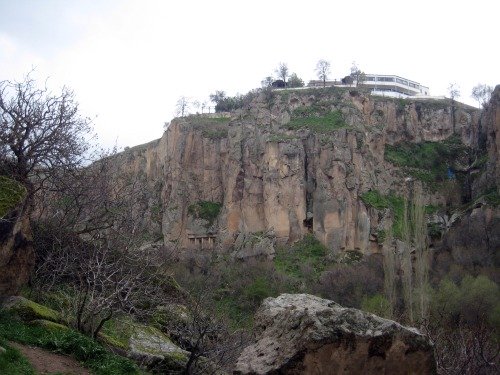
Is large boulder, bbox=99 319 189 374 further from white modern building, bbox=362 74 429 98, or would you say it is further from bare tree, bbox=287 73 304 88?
white modern building, bbox=362 74 429 98

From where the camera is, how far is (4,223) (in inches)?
325

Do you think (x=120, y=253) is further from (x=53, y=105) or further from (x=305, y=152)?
(x=305, y=152)

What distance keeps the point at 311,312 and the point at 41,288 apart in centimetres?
537

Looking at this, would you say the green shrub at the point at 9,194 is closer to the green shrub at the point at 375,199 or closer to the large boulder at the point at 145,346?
the large boulder at the point at 145,346

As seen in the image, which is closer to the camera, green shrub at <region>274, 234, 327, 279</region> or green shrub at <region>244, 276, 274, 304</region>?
green shrub at <region>244, 276, 274, 304</region>

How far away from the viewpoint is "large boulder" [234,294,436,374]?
6.15m

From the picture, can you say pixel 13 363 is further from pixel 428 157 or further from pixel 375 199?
pixel 428 157

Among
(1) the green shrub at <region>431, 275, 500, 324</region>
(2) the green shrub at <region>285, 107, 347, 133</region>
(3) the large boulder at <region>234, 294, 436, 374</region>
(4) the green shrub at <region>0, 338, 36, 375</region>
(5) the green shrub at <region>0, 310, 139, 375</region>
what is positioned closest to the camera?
(4) the green shrub at <region>0, 338, 36, 375</region>

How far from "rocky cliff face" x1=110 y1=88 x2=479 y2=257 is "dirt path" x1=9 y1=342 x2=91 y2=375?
43589mm

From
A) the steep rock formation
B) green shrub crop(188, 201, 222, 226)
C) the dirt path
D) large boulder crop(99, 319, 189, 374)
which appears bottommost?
large boulder crop(99, 319, 189, 374)

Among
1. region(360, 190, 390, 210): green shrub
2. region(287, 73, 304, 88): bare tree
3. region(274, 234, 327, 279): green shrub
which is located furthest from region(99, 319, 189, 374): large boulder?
region(287, 73, 304, 88): bare tree

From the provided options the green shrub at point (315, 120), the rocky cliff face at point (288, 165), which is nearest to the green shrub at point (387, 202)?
the rocky cliff face at point (288, 165)

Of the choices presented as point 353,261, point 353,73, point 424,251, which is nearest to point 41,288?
point 424,251

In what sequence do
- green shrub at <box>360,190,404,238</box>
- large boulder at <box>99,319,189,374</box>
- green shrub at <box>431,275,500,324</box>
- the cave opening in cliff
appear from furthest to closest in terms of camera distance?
the cave opening in cliff < green shrub at <box>360,190,404,238</box> < green shrub at <box>431,275,500,324</box> < large boulder at <box>99,319,189,374</box>
